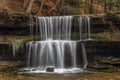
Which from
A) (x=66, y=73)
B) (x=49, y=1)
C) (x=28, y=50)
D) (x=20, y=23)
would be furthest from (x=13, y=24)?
(x=49, y=1)

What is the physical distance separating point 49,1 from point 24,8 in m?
3.42

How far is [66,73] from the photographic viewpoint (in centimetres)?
1711

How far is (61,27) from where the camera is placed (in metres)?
20.7

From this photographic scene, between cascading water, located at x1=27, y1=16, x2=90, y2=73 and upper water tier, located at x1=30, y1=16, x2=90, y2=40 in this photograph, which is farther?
upper water tier, located at x1=30, y1=16, x2=90, y2=40

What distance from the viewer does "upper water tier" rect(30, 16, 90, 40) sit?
67.0 ft

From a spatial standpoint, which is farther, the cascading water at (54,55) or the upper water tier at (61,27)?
the upper water tier at (61,27)

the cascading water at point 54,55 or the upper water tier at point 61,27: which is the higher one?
the upper water tier at point 61,27

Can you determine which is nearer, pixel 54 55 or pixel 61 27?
pixel 54 55

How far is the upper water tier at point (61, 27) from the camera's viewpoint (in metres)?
20.4

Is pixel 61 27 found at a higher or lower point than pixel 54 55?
higher

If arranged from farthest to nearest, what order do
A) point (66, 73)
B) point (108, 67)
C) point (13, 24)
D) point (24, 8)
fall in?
1. point (24, 8)
2. point (13, 24)
3. point (108, 67)
4. point (66, 73)

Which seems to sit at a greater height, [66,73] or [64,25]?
[64,25]

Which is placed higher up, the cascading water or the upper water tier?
the upper water tier

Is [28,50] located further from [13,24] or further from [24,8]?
[24,8]
